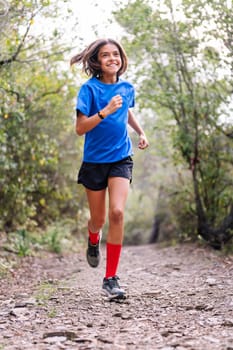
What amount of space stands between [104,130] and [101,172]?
0.36m

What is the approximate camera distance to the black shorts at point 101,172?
4.75 metres

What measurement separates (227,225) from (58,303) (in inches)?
167

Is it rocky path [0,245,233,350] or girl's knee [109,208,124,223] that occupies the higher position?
girl's knee [109,208,124,223]

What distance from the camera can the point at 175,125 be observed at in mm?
9219

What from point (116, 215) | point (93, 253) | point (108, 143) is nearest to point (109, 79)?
point (108, 143)

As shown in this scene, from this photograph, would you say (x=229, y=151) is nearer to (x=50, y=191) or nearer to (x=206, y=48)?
(x=206, y=48)

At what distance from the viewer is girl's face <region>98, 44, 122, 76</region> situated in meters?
4.78

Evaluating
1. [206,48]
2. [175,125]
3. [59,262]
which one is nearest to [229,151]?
[175,125]

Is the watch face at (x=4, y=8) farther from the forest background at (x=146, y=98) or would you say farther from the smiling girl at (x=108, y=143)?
the smiling girl at (x=108, y=143)

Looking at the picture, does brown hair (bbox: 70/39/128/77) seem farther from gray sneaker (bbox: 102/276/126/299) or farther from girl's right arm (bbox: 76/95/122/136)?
gray sneaker (bbox: 102/276/126/299)

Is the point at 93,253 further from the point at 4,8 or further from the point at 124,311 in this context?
the point at 4,8

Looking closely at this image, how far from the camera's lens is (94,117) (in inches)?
175

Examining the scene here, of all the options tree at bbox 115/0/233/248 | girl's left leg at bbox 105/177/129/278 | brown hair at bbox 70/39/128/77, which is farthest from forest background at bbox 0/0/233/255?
girl's left leg at bbox 105/177/129/278

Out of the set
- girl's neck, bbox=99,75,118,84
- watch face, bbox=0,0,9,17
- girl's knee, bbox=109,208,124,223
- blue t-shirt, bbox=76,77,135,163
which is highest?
watch face, bbox=0,0,9,17
